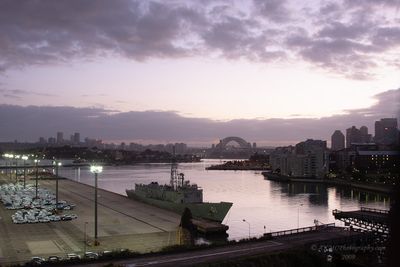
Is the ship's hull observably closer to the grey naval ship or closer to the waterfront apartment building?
the grey naval ship

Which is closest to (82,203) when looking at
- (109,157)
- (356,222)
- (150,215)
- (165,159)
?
(150,215)

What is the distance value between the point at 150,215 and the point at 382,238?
8.13 m

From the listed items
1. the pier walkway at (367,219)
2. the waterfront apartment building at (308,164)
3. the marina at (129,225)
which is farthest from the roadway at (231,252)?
the waterfront apartment building at (308,164)

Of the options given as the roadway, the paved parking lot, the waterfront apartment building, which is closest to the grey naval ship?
the paved parking lot

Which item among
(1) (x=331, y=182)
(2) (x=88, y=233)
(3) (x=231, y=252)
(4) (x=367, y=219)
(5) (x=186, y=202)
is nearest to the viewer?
(3) (x=231, y=252)

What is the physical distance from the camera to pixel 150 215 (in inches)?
619

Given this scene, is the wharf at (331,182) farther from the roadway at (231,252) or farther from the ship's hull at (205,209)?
the roadway at (231,252)

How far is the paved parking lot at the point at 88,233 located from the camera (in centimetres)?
979

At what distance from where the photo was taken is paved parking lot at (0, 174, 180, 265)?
9789mm

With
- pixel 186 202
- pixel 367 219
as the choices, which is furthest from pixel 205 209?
pixel 367 219

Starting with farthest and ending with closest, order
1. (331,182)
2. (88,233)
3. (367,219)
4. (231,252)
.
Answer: (331,182) < (367,219) < (88,233) < (231,252)

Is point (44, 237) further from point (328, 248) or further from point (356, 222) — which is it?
point (356, 222)

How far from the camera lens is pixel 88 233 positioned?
1192 centimetres

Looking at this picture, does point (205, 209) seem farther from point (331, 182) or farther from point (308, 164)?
point (308, 164)
